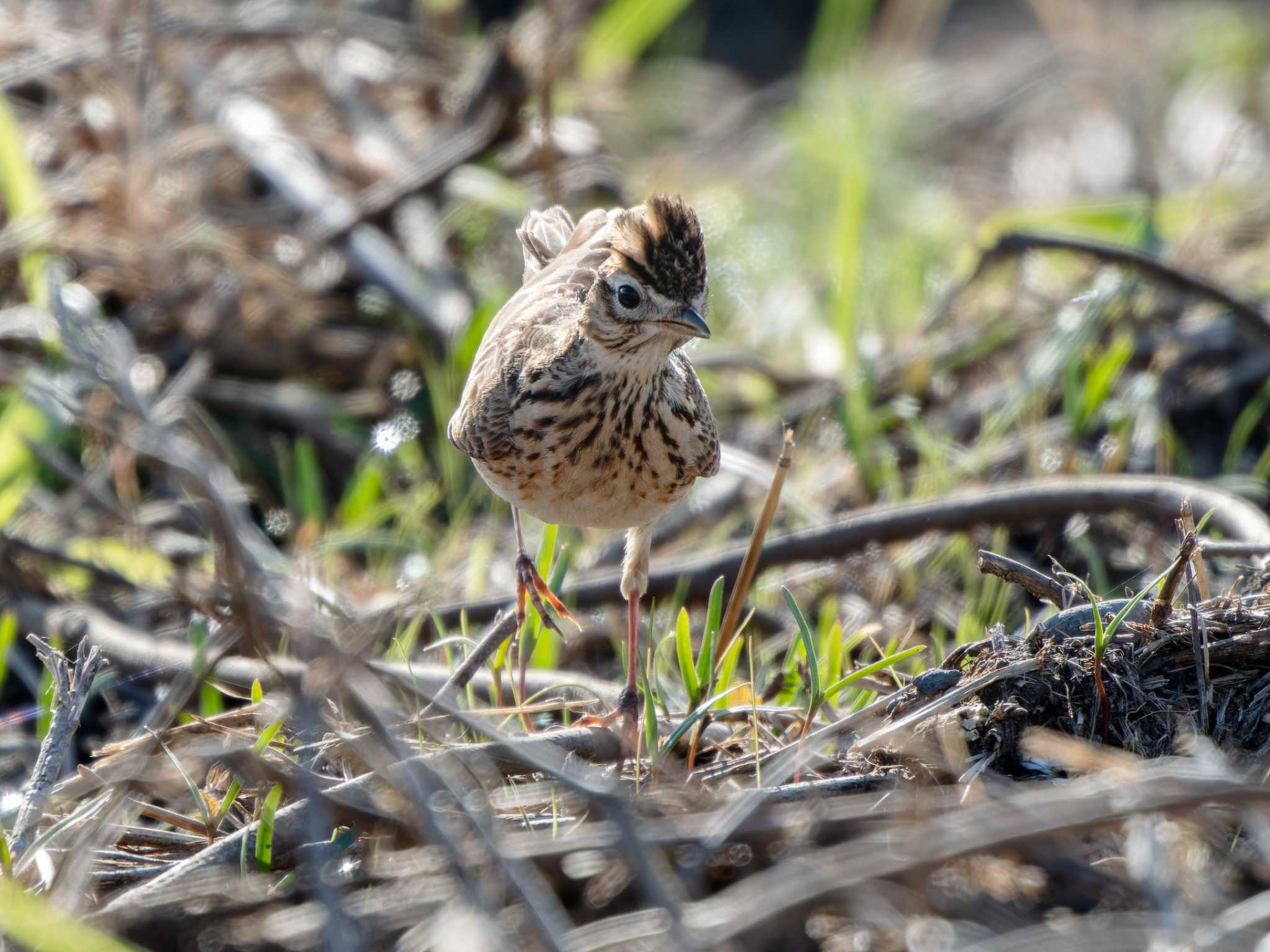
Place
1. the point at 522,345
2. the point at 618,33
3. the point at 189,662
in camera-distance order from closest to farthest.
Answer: the point at 522,345, the point at 189,662, the point at 618,33

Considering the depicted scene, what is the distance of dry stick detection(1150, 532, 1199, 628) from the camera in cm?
348

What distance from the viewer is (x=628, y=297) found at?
4.04m

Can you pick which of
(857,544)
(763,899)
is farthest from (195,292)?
(763,899)

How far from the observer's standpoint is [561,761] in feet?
11.7

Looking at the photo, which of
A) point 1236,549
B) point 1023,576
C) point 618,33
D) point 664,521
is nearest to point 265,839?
point 1023,576

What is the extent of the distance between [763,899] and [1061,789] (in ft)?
2.20

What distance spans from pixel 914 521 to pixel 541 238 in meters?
1.75

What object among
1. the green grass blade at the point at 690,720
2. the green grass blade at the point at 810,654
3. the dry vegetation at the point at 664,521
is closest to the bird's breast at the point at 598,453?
the dry vegetation at the point at 664,521

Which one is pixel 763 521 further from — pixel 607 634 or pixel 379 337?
pixel 379 337

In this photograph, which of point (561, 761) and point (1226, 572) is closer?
point (561, 761)

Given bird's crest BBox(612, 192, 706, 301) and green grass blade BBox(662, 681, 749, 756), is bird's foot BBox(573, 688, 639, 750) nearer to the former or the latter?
green grass blade BBox(662, 681, 749, 756)

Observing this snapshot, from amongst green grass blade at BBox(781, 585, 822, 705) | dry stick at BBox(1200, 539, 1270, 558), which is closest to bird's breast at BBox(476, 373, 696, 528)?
green grass blade at BBox(781, 585, 822, 705)

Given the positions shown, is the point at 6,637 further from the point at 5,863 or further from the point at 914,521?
the point at 914,521

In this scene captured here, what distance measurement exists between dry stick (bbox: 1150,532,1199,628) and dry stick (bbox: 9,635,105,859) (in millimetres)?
2621
